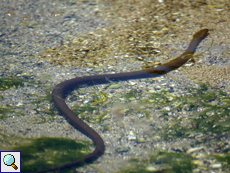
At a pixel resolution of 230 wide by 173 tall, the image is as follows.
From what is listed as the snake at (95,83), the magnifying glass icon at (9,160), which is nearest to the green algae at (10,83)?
the snake at (95,83)

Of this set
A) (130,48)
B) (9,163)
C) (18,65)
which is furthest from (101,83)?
(9,163)

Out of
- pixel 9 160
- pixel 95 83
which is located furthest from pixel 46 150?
pixel 95 83

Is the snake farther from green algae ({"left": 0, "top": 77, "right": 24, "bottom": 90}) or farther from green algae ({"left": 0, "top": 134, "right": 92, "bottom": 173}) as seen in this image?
green algae ({"left": 0, "top": 77, "right": 24, "bottom": 90})

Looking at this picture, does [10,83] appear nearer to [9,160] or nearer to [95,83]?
[95,83]

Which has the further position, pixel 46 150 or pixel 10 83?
pixel 10 83

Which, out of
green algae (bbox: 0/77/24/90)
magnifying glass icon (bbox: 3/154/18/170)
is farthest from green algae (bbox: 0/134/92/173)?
green algae (bbox: 0/77/24/90)

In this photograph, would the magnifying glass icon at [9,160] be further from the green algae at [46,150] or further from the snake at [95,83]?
the snake at [95,83]
